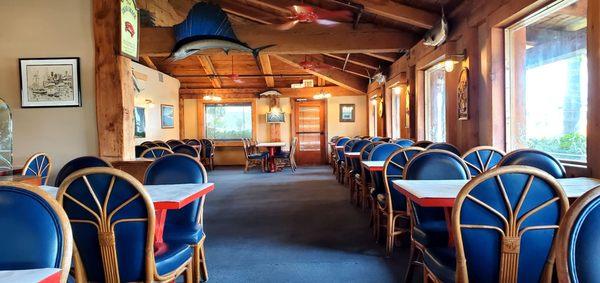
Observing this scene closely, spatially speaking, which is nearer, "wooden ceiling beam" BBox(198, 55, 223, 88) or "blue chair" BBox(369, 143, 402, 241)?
"blue chair" BBox(369, 143, 402, 241)

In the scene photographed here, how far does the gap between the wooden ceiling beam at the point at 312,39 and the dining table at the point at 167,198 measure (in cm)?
376

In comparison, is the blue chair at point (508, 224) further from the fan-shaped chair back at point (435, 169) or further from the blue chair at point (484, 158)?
the blue chair at point (484, 158)

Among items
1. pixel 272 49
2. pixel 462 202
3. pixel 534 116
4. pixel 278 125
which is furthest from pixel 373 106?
pixel 462 202

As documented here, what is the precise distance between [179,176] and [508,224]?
6.26ft

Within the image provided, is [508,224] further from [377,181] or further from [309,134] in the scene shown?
[309,134]

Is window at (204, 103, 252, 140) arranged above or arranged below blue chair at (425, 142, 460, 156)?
above

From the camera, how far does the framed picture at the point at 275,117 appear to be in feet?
35.3

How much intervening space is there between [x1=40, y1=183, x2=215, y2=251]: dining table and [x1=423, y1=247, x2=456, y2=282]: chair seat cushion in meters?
1.21

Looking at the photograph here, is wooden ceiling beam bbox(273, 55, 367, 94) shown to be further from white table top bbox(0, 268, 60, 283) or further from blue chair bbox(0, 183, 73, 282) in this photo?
white table top bbox(0, 268, 60, 283)

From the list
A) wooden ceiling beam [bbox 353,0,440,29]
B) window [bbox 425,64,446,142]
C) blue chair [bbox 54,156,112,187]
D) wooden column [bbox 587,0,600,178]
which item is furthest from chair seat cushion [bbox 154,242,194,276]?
window [bbox 425,64,446,142]

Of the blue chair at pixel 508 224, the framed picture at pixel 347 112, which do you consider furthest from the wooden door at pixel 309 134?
the blue chair at pixel 508 224

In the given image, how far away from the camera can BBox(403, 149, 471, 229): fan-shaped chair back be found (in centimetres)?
221

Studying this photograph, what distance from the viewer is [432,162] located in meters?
2.25

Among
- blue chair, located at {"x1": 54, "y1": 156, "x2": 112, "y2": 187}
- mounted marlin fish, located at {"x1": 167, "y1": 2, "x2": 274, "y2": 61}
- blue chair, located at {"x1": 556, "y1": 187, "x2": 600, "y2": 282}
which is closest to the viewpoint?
blue chair, located at {"x1": 556, "y1": 187, "x2": 600, "y2": 282}
